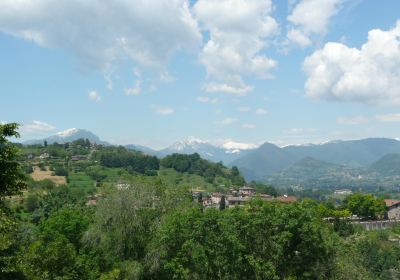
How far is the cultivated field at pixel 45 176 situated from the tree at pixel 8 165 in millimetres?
115047

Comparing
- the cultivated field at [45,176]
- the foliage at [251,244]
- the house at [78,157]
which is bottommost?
the foliage at [251,244]

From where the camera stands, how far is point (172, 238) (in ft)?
84.4

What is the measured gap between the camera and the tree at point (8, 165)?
1400 centimetres

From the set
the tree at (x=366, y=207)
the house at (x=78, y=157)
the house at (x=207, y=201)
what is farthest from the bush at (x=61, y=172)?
the tree at (x=366, y=207)

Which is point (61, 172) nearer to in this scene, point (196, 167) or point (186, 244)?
point (196, 167)

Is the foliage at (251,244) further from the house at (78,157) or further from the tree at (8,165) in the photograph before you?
the house at (78,157)

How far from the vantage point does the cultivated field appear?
127 m

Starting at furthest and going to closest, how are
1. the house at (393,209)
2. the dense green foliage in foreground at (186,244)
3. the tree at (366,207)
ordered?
1. the house at (393,209)
2. the tree at (366,207)
3. the dense green foliage in foreground at (186,244)

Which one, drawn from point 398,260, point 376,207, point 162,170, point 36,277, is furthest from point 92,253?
point 162,170

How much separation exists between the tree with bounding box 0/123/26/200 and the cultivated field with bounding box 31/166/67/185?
115m

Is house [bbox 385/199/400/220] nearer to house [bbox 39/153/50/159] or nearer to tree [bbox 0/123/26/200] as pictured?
tree [bbox 0/123/26/200]

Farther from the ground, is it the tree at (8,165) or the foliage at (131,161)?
the foliage at (131,161)

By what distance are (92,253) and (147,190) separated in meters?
5.22

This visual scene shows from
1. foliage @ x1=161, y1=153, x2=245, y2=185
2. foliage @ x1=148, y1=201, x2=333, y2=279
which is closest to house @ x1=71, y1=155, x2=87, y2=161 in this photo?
foliage @ x1=161, y1=153, x2=245, y2=185
